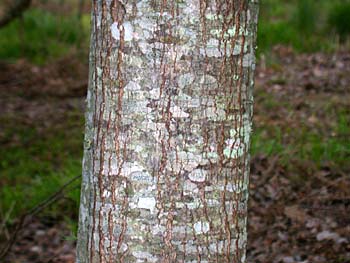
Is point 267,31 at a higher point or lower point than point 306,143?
higher

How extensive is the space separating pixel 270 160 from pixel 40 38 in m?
6.61

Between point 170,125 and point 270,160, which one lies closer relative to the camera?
point 170,125

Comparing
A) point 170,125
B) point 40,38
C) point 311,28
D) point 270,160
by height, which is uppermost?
point 170,125

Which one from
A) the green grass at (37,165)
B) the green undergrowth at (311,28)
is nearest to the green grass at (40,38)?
the green grass at (37,165)

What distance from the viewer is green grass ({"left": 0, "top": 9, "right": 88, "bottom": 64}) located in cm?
1065

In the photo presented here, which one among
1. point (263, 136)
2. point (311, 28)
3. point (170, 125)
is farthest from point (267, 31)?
point (170, 125)

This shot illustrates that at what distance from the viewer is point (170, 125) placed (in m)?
2.24

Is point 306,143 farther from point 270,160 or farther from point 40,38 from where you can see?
point 40,38

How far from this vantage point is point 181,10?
2205mm

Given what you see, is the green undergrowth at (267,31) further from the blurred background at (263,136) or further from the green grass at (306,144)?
the green grass at (306,144)

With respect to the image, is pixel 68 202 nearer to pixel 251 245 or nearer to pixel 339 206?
pixel 251 245

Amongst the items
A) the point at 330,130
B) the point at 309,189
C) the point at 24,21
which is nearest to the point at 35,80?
the point at 24,21

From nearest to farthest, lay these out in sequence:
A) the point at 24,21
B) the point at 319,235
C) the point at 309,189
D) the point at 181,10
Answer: the point at 181,10 → the point at 319,235 → the point at 309,189 → the point at 24,21

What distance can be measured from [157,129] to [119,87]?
0.19 m
